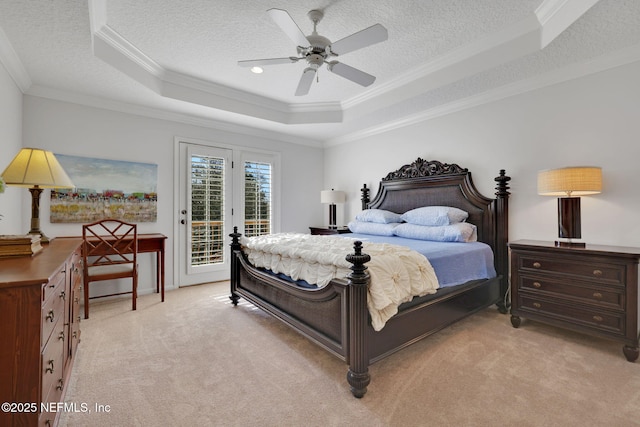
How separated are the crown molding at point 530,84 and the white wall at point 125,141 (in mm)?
2340

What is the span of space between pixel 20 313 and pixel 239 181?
12.5ft

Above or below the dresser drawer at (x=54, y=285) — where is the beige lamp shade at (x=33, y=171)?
above

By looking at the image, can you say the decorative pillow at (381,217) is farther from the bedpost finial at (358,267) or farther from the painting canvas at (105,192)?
the painting canvas at (105,192)

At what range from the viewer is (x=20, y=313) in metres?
0.99

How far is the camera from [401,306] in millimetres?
2049

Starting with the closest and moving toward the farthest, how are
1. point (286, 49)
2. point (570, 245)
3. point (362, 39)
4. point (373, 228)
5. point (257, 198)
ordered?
point (362, 39)
point (570, 245)
point (286, 49)
point (373, 228)
point (257, 198)

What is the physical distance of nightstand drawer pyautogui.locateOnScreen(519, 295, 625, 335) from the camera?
222cm

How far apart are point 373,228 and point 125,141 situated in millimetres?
3496

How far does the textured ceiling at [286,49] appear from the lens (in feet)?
7.41

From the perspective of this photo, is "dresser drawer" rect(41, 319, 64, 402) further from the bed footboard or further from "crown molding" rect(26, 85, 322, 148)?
"crown molding" rect(26, 85, 322, 148)

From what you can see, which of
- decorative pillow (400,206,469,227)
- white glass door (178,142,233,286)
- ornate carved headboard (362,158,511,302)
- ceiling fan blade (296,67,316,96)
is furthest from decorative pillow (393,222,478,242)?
white glass door (178,142,233,286)

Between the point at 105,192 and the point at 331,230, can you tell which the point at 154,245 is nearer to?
the point at 105,192

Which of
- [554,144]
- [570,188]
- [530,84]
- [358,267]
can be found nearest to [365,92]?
[530,84]

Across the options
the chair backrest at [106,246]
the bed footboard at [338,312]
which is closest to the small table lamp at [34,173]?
the chair backrest at [106,246]
